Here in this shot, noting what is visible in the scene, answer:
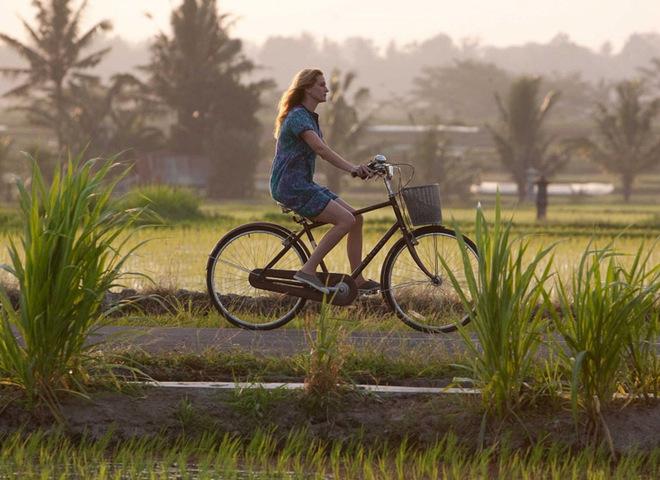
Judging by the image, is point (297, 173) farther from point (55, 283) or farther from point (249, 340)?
point (55, 283)

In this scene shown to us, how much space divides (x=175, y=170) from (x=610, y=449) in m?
46.0

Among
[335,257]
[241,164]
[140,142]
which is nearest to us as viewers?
[335,257]

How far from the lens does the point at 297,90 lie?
24.2 feet

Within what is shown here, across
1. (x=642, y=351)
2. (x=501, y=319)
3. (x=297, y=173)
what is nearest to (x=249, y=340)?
(x=297, y=173)

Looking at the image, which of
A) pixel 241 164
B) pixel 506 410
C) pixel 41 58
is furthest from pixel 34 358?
pixel 41 58

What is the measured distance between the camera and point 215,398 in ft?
17.8

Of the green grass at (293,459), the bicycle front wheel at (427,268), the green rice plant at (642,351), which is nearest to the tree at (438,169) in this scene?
the bicycle front wheel at (427,268)

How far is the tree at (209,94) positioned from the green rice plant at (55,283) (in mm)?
43366

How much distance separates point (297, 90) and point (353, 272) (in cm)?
128

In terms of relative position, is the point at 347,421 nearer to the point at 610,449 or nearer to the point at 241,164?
the point at 610,449

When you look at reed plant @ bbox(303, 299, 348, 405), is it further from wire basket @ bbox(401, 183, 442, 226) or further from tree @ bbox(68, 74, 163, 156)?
tree @ bbox(68, 74, 163, 156)

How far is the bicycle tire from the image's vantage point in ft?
25.7

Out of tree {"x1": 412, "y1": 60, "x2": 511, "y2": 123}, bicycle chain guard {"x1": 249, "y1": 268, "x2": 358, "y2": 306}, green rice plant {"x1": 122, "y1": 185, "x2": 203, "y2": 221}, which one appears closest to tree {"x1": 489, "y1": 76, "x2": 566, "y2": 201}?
green rice plant {"x1": 122, "y1": 185, "x2": 203, "y2": 221}

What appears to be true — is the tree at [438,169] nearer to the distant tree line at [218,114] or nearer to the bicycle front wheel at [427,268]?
the distant tree line at [218,114]
